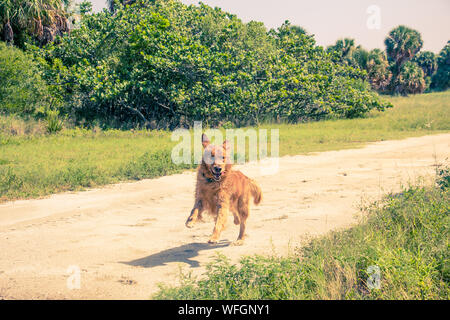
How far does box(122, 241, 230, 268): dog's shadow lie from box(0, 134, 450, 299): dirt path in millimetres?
13

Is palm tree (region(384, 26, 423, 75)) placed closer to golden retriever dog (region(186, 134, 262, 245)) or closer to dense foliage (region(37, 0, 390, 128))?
dense foliage (region(37, 0, 390, 128))

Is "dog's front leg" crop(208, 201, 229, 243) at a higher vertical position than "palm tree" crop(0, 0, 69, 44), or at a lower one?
lower

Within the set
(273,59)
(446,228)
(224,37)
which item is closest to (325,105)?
(273,59)

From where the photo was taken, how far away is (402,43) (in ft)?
182

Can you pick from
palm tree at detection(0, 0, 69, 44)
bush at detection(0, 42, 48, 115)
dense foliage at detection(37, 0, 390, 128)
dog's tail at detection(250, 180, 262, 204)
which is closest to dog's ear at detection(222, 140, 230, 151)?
dog's tail at detection(250, 180, 262, 204)

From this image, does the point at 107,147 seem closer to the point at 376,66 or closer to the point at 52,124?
the point at 52,124

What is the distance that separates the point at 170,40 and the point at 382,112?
53.8ft

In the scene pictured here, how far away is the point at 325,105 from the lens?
28.0 metres

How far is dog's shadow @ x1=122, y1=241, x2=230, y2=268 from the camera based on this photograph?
214 inches

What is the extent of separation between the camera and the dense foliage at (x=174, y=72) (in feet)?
76.5

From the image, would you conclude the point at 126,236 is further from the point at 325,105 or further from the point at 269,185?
the point at 325,105

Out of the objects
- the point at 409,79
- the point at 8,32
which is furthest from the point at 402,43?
the point at 8,32

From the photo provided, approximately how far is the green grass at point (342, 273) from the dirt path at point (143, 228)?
1.88 ft

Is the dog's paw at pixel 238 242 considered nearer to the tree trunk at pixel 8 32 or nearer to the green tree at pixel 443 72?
the tree trunk at pixel 8 32
